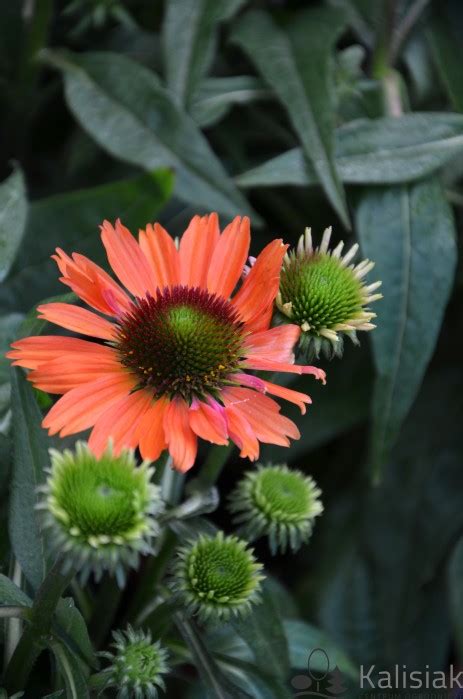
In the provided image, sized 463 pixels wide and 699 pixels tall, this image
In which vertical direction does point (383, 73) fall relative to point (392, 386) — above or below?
above

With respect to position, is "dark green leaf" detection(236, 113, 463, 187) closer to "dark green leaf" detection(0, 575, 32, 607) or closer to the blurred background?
the blurred background

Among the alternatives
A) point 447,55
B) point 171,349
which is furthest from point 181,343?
point 447,55

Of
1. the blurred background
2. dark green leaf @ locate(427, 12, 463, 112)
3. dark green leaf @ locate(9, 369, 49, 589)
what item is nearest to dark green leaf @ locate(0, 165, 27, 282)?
the blurred background

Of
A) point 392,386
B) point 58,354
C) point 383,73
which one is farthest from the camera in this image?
point 383,73

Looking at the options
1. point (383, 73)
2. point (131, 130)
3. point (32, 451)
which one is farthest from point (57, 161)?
point (32, 451)

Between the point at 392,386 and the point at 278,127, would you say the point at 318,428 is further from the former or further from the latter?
the point at 278,127

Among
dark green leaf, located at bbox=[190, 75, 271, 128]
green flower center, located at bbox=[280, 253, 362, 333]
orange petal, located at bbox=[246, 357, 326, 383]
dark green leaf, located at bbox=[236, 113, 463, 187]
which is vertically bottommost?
orange petal, located at bbox=[246, 357, 326, 383]

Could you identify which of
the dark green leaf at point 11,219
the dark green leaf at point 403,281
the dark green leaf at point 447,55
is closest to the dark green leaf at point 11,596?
the dark green leaf at point 11,219

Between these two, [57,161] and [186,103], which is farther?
[57,161]
